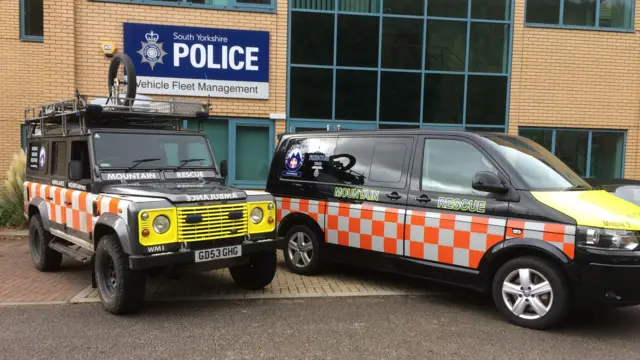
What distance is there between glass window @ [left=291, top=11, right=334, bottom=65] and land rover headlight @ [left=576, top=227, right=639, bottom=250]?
8056 mm

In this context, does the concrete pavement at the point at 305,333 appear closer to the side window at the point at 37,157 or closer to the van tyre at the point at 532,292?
the van tyre at the point at 532,292

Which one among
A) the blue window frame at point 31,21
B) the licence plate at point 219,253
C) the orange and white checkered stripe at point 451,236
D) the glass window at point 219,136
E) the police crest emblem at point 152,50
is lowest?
the licence plate at point 219,253

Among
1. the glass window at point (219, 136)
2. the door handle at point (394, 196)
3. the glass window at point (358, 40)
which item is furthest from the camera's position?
the glass window at point (358, 40)

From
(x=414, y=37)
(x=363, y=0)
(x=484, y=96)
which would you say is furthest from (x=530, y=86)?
(x=363, y=0)

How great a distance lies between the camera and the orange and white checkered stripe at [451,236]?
5102mm

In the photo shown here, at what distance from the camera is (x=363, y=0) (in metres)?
11.6

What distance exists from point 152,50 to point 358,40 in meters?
4.63

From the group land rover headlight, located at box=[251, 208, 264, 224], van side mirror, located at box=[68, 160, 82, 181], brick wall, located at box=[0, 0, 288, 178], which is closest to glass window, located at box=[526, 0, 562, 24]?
brick wall, located at box=[0, 0, 288, 178]

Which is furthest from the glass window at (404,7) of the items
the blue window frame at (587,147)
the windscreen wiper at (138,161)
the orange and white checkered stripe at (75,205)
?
the orange and white checkered stripe at (75,205)

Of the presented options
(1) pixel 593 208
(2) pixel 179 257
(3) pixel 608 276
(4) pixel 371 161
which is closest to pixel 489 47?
(4) pixel 371 161

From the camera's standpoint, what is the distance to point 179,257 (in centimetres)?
492

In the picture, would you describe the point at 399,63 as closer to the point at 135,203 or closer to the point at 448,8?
the point at 448,8

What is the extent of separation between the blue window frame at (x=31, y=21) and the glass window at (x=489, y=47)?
10.5 meters

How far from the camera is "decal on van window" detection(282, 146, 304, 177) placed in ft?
23.5
